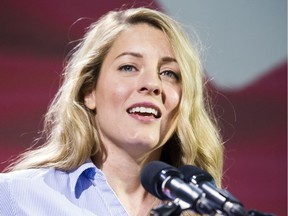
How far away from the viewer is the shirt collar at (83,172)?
1831 mm

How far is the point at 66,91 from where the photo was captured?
2.02 meters

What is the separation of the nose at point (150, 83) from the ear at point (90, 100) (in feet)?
0.67

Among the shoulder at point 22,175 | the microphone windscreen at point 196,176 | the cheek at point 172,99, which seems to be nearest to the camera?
the microphone windscreen at point 196,176

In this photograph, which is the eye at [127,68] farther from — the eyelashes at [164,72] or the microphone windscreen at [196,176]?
the microphone windscreen at [196,176]

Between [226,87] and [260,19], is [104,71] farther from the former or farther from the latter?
[260,19]

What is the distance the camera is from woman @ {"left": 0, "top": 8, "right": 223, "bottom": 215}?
181cm

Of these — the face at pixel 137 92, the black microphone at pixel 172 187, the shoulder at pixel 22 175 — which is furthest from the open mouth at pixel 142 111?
the black microphone at pixel 172 187

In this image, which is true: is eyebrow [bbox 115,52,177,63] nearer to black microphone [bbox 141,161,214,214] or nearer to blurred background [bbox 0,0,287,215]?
blurred background [bbox 0,0,287,215]

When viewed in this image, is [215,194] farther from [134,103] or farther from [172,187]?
[134,103]

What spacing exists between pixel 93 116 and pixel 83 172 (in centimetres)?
20

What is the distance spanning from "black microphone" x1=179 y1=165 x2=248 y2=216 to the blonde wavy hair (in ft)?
2.34

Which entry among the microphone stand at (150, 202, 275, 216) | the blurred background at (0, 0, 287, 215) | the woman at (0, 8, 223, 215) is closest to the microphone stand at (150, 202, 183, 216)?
the microphone stand at (150, 202, 275, 216)

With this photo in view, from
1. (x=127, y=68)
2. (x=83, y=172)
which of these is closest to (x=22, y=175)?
(x=83, y=172)

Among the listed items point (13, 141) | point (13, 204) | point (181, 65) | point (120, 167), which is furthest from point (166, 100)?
point (13, 141)
